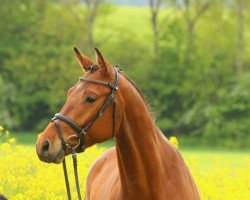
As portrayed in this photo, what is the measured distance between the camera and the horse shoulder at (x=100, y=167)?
7.77 metres

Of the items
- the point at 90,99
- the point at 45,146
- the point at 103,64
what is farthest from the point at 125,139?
the point at 45,146

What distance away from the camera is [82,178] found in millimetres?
10664

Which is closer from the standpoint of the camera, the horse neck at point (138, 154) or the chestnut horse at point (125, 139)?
the chestnut horse at point (125, 139)

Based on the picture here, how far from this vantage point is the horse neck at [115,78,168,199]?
20.9ft

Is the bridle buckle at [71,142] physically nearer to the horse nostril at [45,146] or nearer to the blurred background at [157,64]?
the horse nostril at [45,146]

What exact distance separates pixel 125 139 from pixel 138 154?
0.16 meters

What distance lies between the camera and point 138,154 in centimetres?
641

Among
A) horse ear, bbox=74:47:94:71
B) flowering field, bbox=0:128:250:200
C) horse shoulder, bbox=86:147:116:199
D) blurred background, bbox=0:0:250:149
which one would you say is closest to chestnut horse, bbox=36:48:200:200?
horse ear, bbox=74:47:94:71

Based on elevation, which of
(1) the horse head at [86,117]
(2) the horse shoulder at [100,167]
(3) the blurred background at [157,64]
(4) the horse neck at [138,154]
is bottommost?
(3) the blurred background at [157,64]

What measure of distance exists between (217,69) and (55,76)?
9.87m

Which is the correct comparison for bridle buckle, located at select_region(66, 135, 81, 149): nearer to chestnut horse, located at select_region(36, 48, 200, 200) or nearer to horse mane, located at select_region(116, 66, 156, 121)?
chestnut horse, located at select_region(36, 48, 200, 200)

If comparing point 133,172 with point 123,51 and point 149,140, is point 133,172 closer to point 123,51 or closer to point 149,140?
point 149,140

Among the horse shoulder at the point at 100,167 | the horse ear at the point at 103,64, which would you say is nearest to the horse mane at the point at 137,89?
the horse ear at the point at 103,64

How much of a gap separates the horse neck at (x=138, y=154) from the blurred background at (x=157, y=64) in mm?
39634
